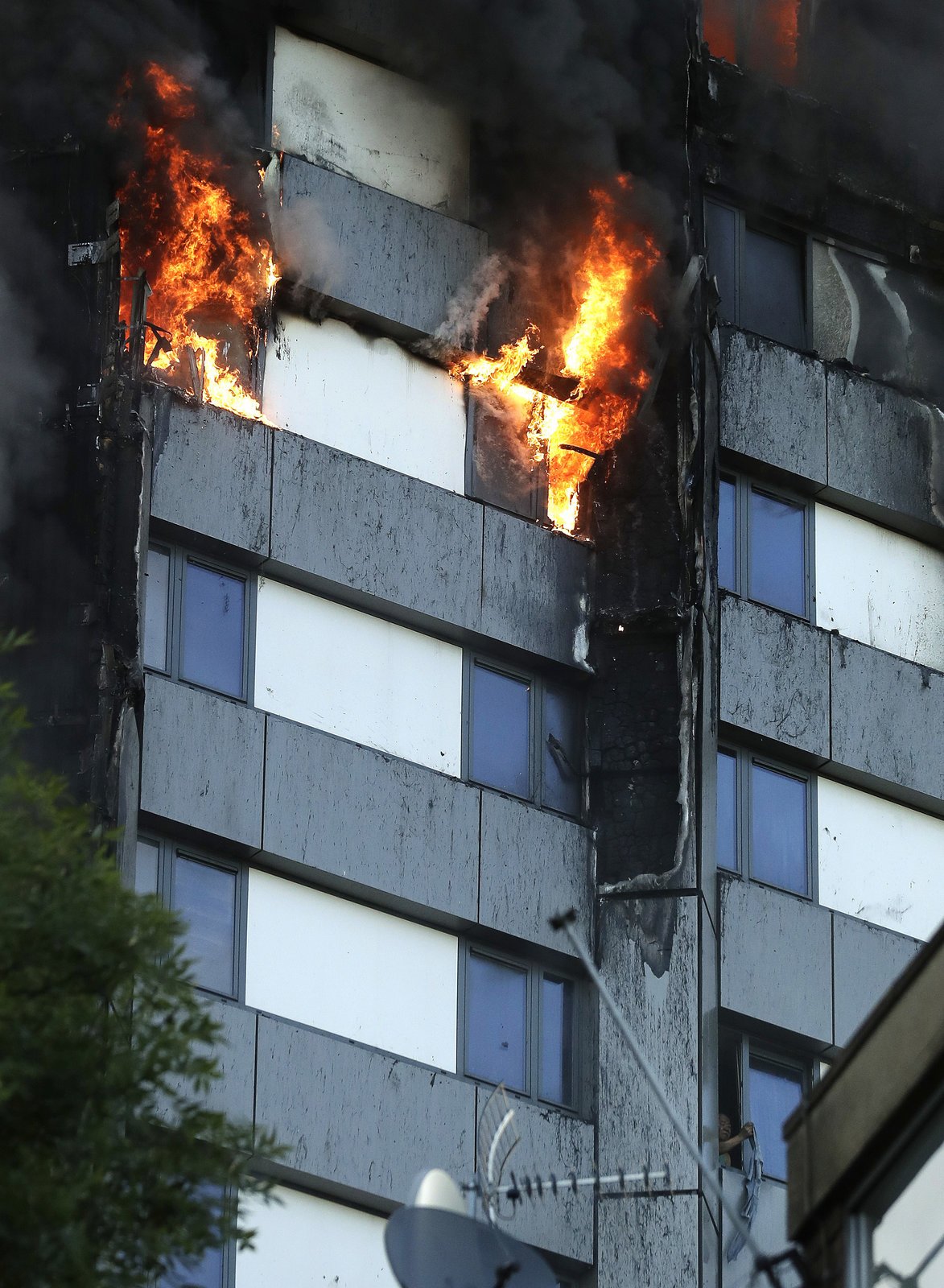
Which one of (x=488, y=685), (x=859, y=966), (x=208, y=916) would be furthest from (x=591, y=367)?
(x=208, y=916)

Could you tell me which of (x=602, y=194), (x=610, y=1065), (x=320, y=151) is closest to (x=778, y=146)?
(x=602, y=194)

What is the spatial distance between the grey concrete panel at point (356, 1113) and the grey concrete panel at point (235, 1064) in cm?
10

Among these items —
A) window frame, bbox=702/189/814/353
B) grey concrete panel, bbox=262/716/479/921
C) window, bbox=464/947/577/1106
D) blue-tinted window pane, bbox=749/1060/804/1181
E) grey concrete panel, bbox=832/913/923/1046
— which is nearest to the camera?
grey concrete panel, bbox=262/716/479/921

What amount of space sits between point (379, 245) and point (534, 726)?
4814 millimetres

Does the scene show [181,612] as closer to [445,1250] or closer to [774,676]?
[774,676]

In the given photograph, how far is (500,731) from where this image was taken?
3081cm

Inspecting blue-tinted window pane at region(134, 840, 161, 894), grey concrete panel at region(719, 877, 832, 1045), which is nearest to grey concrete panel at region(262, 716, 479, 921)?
blue-tinted window pane at region(134, 840, 161, 894)

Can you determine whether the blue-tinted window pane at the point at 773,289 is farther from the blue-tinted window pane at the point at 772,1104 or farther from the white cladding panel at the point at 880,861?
the blue-tinted window pane at the point at 772,1104

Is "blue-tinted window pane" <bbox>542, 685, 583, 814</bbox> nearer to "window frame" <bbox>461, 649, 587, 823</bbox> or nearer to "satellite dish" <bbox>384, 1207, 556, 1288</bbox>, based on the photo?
"window frame" <bbox>461, 649, 587, 823</bbox>

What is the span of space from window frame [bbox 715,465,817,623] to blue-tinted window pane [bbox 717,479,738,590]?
0.04 ft

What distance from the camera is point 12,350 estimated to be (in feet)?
96.4

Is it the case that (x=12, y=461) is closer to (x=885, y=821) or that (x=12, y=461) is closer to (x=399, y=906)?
(x=399, y=906)

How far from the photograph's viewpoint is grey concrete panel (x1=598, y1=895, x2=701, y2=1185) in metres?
29.1

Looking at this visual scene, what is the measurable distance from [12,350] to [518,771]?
6085 mm
